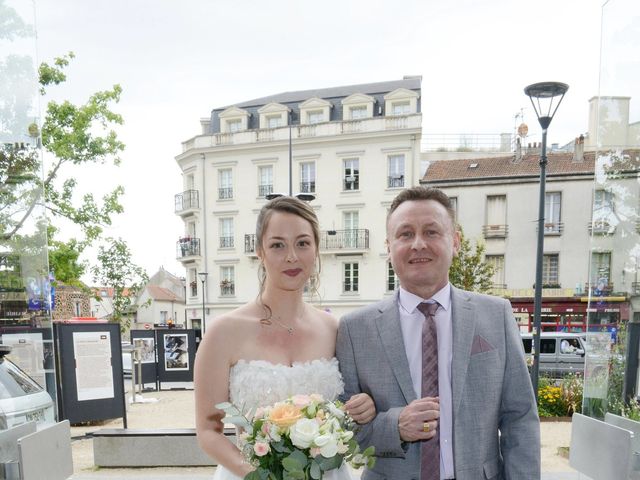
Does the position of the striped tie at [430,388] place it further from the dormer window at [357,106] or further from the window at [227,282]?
the dormer window at [357,106]

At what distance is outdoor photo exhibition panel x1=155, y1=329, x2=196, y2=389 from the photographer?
14.3 meters

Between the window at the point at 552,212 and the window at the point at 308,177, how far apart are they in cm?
1267

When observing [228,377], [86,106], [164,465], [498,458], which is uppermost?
[86,106]

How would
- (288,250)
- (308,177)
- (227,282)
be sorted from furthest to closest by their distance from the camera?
(227,282) → (308,177) → (288,250)

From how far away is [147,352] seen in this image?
1483cm

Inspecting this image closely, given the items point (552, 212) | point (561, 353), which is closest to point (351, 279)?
point (552, 212)

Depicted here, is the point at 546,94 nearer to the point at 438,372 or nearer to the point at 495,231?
the point at 438,372

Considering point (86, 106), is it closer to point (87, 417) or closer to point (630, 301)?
point (87, 417)

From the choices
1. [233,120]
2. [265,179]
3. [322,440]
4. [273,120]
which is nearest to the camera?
[322,440]

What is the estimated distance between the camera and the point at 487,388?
86.5 inches

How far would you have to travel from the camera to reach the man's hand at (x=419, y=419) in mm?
2033

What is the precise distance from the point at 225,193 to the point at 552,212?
60.5ft

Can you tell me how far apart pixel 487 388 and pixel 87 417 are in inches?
297

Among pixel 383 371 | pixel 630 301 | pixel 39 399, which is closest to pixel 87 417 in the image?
pixel 39 399
